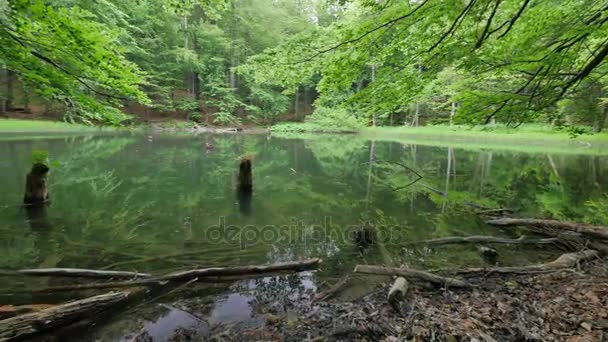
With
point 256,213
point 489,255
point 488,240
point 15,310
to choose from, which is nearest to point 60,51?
point 15,310

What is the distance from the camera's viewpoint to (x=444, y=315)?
123 inches

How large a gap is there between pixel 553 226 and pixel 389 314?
4.22m

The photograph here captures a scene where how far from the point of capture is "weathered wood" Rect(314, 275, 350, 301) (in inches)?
147

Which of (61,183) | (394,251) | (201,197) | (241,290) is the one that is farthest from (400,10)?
(61,183)

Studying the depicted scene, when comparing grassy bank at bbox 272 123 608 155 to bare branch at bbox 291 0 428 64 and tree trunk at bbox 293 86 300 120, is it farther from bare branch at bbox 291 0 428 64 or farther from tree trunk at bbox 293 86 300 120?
bare branch at bbox 291 0 428 64

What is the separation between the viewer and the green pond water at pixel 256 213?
4.77 meters

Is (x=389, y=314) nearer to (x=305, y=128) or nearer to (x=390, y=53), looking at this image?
(x=390, y=53)

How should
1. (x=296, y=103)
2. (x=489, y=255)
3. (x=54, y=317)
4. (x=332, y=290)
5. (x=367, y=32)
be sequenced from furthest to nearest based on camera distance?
(x=296, y=103) < (x=489, y=255) < (x=367, y=32) < (x=332, y=290) < (x=54, y=317)

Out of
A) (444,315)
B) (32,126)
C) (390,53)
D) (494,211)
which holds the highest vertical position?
(390,53)

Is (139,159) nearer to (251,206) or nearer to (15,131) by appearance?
(251,206)

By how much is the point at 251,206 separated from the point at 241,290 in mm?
4101

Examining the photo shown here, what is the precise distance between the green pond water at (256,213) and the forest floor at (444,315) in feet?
1.22

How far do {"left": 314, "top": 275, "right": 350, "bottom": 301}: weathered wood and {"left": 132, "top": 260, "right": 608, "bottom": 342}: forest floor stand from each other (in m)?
0.12

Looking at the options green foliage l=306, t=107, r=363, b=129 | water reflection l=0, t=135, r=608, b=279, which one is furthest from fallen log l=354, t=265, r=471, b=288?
green foliage l=306, t=107, r=363, b=129
